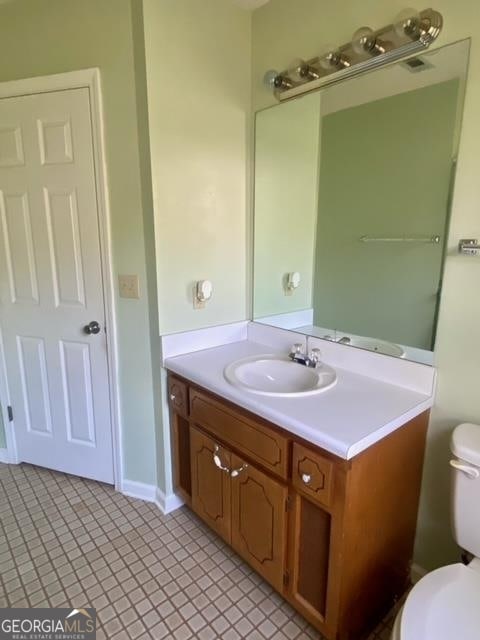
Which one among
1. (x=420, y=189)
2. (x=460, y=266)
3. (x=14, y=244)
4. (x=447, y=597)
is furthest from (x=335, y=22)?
(x=447, y=597)

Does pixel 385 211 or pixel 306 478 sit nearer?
pixel 306 478

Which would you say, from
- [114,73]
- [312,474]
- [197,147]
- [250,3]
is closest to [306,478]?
[312,474]

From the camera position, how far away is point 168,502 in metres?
1.98

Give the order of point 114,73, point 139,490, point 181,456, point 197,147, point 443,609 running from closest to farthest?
point 443,609
point 114,73
point 197,147
point 181,456
point 139,490

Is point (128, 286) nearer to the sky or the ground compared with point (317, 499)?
nearer to the sky

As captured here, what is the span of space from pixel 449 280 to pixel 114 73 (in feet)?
5.36

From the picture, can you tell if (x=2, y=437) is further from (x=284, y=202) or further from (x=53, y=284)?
(x=284, y=202)

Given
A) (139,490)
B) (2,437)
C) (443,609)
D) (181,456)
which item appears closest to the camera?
(443,609)

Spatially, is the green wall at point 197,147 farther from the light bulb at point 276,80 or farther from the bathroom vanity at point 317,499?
the bathroom vanity at point 317,499

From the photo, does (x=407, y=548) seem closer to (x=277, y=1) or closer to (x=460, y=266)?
(x=460, y=266)

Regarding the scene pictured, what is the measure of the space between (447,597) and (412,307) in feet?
3.02

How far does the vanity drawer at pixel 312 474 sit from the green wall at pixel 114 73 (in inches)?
37.0

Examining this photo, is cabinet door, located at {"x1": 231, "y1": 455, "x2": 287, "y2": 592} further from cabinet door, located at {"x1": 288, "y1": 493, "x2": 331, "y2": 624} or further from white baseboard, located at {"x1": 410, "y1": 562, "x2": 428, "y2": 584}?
white baseboard, located at {"x1": 410, "y1": 562, "x2": 428, "y2": 584}

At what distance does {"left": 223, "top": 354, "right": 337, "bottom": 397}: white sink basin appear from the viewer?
157 cm
